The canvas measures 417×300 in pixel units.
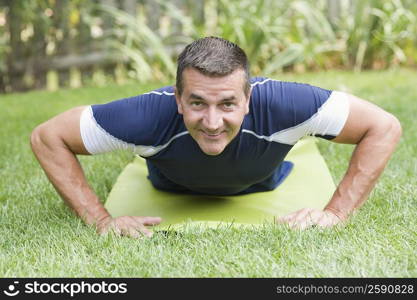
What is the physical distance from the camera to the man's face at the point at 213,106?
2783mm

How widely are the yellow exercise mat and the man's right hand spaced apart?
0.07m

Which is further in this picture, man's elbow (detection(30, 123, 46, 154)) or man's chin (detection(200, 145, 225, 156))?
man's elbow (detection(30, 123, 46, 154))

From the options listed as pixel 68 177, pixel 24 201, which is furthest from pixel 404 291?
pixel 24 201

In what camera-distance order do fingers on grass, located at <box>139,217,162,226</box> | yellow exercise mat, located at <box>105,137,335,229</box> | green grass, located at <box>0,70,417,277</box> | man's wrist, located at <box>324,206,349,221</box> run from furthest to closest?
1. yellow exercise mat, located at <box>105,137,335,229</box>
2. fingers on grass, located at <box>139,217,162,226</box>
3. man's wrist, located at <box>324,206,349,221</box>
4. green grass, located at <box>0,70,417,277</box>

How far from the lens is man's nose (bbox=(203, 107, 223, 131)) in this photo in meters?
2.79

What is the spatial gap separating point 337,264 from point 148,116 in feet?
3.38

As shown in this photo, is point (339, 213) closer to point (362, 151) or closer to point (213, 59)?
point (362, 151)

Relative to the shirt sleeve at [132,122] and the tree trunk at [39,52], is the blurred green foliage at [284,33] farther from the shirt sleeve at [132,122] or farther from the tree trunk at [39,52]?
the shirt sleeve at [132,122]

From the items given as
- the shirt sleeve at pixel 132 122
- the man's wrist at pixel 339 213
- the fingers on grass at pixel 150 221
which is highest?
the shirt sleeve at pixel 132 122

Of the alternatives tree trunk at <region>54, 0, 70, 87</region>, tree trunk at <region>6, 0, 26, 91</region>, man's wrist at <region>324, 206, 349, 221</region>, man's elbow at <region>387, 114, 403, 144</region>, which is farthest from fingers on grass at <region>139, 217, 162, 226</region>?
tree trunk at <region>54, 0, 70, 87</region>

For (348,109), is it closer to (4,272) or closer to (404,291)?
(404,291)

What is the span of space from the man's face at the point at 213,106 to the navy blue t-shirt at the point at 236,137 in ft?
0.64

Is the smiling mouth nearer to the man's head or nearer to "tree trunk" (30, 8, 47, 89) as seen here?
the man's head

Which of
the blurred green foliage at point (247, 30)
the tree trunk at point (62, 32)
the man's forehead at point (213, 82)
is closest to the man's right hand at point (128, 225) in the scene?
the man's forehead at point (213, 82)
